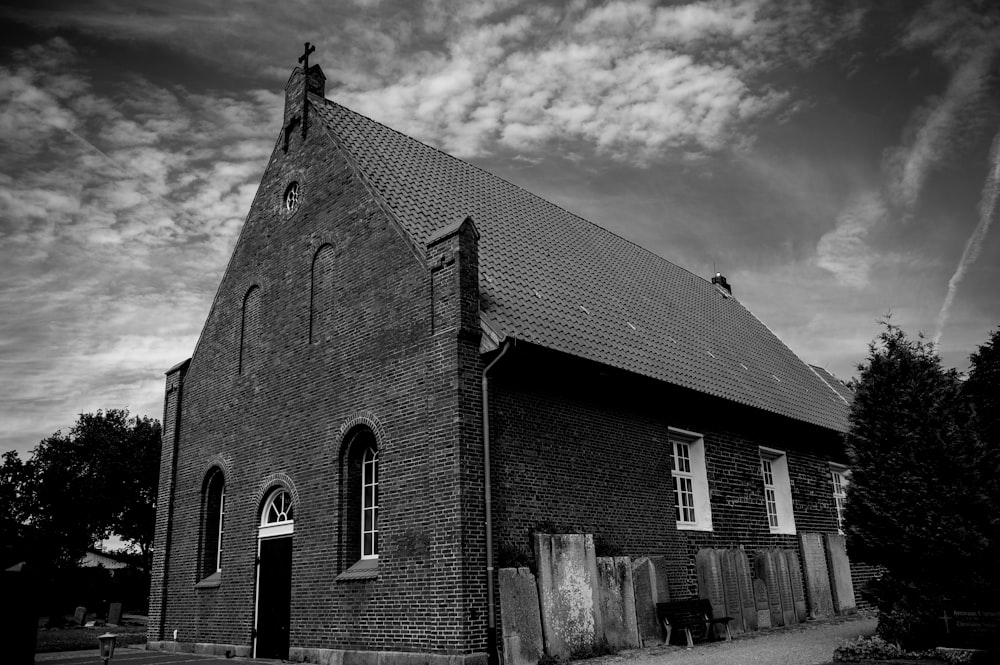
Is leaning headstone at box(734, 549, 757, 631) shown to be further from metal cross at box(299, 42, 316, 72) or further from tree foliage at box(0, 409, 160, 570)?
tree foliage at box(0, 409, 160, 570)

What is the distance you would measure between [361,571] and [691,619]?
234 inches

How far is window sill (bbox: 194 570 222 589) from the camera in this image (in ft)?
54.2

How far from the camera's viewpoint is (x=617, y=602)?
43.0 feet

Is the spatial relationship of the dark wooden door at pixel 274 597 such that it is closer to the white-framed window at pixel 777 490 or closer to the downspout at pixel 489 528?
the downspout at pixel 489 528

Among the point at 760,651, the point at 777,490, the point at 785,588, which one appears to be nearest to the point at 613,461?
the point at 760,651

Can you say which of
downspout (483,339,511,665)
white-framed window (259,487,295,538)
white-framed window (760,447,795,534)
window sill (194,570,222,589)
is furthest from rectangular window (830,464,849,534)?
window sill (194,570,222,589)

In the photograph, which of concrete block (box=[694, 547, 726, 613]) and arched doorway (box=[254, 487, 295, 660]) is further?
concrete block (box=[694, 547, 726, 613])

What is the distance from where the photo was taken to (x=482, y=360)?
12625 millimetres

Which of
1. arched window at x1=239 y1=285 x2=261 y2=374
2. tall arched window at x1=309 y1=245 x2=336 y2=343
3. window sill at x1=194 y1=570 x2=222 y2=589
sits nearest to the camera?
tall arched window at x1=309 y1=245 x2=336 y2=343

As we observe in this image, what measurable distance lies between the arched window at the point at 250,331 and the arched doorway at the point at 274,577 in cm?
326

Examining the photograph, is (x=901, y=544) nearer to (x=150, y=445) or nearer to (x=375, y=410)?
(x=375, y=410)

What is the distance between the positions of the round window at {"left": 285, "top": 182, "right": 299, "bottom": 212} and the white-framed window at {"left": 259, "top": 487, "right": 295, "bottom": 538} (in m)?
6.20

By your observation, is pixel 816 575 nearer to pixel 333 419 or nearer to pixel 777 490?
pixel 777 490

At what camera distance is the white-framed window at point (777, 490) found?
757 inches
